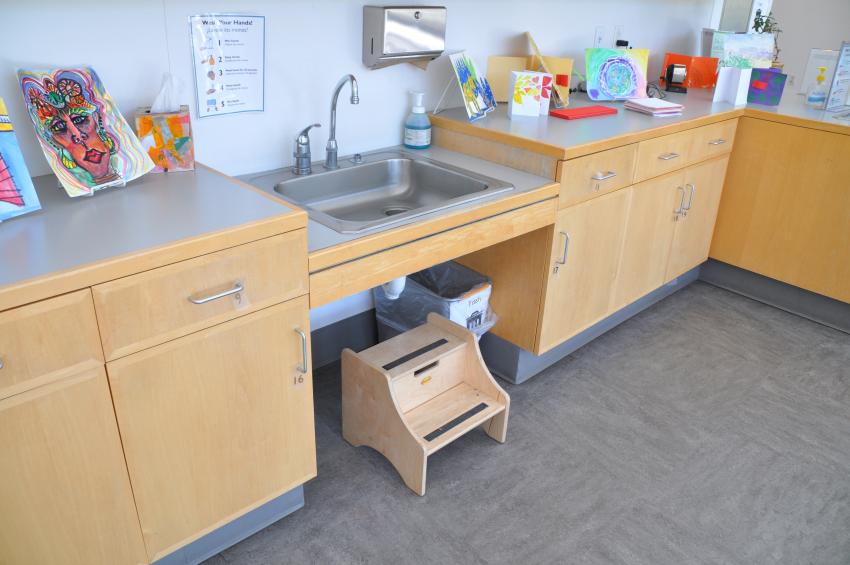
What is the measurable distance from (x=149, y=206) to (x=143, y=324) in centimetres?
32

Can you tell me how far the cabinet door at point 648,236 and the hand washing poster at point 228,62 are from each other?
4.57 feet

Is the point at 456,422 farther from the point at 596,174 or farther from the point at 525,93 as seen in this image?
the point at 525,93

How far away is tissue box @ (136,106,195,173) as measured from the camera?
167 centimetres

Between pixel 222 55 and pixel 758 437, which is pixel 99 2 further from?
pixel 758 437

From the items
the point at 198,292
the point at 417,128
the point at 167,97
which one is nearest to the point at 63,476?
the point at 198,292

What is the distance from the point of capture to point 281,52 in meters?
2.00

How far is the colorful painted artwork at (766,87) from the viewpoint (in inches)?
118

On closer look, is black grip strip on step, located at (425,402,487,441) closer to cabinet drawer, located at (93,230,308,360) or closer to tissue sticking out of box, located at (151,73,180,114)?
cabinet drawer, located at (93,230,308,360)

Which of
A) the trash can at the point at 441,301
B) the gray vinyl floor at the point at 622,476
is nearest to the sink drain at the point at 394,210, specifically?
the trash can at the point at 441,301

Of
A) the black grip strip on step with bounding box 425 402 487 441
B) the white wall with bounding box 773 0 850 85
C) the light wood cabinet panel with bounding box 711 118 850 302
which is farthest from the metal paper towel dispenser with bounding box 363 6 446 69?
the white wall with bounding box 773 0 850 85

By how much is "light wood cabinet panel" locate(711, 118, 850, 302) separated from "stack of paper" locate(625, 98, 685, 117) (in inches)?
20.3

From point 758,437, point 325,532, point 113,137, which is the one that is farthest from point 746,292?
point 113,137

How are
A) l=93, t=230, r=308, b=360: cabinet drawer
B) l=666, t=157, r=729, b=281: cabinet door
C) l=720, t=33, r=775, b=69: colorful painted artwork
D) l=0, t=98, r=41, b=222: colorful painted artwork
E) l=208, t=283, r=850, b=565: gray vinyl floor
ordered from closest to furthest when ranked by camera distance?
l=93, t=230, r=308, b=360: cabinet drawer < l=0, t=98, r=41, b=222: colorful painted artwork < l=208, t=283, r=850, b=565: gray vinyl floor < l=666, t=157, r=729, b=281: cabinet door < l=720, t=33, r=775, b=69: colorful painted artwork

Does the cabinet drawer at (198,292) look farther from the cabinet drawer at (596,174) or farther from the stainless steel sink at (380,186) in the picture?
the cabinet drawer at (596,174)
